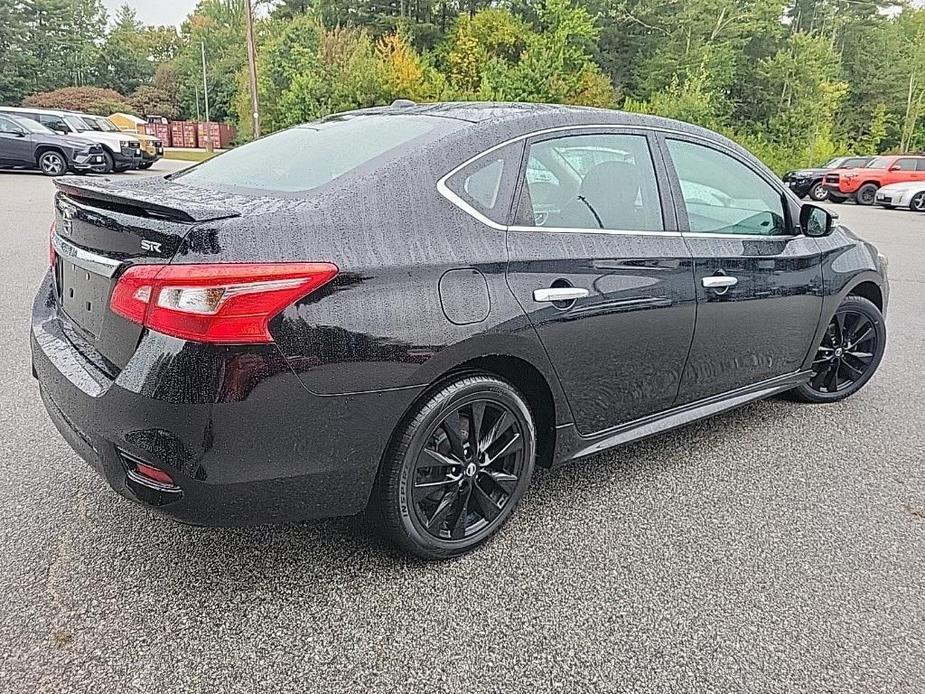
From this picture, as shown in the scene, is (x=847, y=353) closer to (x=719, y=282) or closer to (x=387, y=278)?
(x=719, y=282)

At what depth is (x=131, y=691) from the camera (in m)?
1.94

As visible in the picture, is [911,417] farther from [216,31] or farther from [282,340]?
[216,31]

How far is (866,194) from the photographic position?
2112cm

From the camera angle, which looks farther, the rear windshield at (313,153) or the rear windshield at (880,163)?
the rear windshield at (880,163)

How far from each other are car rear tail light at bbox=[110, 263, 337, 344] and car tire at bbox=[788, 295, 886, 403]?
11.0 ft

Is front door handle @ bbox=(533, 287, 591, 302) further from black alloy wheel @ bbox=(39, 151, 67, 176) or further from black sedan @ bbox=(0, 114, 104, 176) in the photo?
black alloy wheel @ bbox=(39, 151, 67, 176)

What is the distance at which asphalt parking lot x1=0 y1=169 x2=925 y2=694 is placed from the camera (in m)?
2.06

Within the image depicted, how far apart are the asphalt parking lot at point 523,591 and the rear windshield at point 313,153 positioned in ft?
4.19

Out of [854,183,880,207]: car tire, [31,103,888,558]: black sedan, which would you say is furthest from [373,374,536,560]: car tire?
[854,183,880,207]: car tire

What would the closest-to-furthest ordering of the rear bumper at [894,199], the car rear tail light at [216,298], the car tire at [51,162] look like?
the car rear tail light at [216,298] → the car tire at [51,162] → the rear bumper at [894,199]

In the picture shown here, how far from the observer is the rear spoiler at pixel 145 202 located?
6.91 ft

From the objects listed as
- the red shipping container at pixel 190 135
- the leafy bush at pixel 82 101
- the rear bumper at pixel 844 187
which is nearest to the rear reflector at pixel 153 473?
the rear bumper at pixel 844 187

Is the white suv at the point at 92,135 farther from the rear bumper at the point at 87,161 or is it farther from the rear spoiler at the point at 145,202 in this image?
the rear spoiler at the point at 145,202

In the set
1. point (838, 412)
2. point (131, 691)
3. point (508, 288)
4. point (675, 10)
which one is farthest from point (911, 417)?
point (675, 10)
